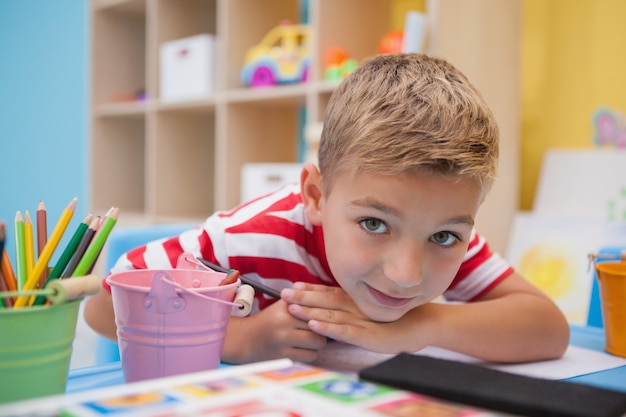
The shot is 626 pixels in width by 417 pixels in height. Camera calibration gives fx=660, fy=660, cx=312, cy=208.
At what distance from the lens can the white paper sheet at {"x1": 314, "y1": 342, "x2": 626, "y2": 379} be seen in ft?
2.01

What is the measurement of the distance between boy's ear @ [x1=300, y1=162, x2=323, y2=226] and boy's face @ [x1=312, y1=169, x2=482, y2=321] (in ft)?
0.25

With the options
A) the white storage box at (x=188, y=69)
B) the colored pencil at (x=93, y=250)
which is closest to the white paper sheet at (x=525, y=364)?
the colored pencil at (x=93, y=250)

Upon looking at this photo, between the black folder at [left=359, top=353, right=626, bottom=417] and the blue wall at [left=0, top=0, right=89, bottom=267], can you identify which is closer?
the black folder at [left=359, top=353, right=626, bottom=417]

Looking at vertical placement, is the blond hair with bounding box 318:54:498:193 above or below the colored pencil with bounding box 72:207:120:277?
above

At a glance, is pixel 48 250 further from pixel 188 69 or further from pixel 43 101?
pixel 43 101

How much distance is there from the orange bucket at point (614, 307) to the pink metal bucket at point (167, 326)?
45 cm

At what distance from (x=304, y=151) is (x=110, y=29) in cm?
→ 116

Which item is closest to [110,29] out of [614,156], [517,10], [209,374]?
[517,10]

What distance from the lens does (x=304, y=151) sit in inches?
94.8

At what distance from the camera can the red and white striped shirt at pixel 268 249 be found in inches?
29.9

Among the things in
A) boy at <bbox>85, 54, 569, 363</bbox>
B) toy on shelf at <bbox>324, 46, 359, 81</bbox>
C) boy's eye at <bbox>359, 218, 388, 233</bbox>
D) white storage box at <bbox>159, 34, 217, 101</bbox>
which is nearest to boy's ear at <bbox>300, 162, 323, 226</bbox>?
boy at <bbox>85, 54, 569, 363</bbox>

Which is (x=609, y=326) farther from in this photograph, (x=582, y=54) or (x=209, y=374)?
(x=582, y=54)

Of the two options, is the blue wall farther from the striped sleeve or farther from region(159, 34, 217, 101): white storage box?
the striped sleeve

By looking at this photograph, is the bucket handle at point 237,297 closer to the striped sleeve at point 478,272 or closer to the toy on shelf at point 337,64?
the striped sleeve at point 478,272
